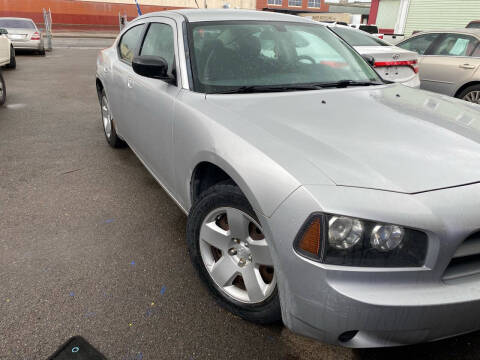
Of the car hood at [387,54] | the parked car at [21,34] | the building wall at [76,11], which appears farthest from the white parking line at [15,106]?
the building wall at [76,11]

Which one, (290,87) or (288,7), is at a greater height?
(288,7)

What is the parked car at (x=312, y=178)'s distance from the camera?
152 centimetres

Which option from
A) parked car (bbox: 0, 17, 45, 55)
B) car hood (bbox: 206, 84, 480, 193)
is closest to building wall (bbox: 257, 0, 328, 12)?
parked car (bbox: 0, 17, 45, 55)

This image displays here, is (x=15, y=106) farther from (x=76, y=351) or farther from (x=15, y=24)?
(x=15, y=24)

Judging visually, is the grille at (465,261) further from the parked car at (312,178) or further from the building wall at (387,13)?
the building wall at (387,13)

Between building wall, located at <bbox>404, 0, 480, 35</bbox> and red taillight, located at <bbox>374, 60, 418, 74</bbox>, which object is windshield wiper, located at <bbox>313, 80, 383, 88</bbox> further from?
building wall, located at <bbox>404, 0, 480, 35</bbox>

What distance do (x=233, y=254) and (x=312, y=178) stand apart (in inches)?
30.1

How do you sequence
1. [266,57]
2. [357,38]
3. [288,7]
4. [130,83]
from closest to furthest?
[266,57] < [130,83] < [357,38] < [288,7]

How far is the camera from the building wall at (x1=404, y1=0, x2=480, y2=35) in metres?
18.4

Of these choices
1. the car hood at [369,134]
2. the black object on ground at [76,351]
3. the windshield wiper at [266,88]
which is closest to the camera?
the car hood at [369,134]

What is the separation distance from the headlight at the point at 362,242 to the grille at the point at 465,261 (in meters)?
0.16

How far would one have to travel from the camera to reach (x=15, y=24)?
47.7 feet

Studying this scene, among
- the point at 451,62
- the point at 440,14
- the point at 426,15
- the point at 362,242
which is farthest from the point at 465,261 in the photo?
the point at 426,15

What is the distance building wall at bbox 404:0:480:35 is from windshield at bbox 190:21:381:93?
19.0 meters
